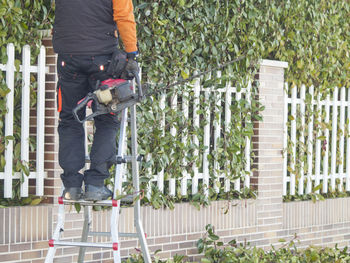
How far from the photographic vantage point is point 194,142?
7.10 metres

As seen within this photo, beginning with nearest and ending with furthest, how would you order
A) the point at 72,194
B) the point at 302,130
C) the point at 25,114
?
the point at 72,194
the point at 25,114
the point at 302,130

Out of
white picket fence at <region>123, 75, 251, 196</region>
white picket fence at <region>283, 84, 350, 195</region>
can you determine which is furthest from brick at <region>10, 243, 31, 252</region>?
white picket fence at <region>283, 84, 350, 195</region>

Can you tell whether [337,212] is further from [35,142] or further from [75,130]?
[75,130]

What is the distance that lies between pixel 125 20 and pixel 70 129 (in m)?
0.80

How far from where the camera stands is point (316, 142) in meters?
8.77

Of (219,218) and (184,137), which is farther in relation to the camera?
(219,218)

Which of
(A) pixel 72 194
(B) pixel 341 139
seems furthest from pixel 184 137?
(B) pixel 341 139

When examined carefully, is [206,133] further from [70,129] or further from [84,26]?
[84,26]

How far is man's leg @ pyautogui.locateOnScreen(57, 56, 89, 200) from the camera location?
477 cm

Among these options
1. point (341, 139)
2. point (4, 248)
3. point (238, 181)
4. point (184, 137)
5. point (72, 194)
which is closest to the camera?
point (72, 194)

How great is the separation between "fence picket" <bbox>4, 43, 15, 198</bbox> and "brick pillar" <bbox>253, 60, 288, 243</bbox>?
3025 mm

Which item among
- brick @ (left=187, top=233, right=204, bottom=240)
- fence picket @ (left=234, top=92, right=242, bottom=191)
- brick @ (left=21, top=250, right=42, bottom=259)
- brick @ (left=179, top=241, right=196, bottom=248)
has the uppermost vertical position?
fence picket @ (left=234, top=92, right=242, bottom=191)

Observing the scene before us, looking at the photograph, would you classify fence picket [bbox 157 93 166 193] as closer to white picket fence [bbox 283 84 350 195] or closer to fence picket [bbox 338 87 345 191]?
white picket fence [bbox 283 84 350 195]

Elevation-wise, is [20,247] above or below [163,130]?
below
